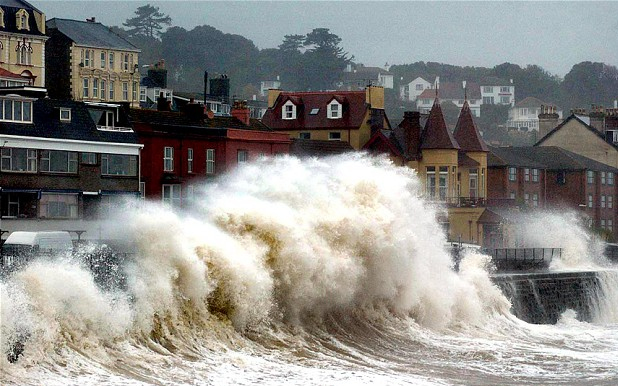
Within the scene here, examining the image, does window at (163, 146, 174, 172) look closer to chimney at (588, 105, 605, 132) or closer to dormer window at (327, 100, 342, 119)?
dormer window at (327, 100, 342, 119)

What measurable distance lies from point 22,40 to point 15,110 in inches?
1077

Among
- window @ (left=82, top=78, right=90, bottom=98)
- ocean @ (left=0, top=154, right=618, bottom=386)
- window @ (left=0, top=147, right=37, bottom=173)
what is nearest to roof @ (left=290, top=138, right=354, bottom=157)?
window @ (left=0, top=147, right=37, bottom=173)

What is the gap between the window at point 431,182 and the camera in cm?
7100

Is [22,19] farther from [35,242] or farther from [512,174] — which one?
[35,242]

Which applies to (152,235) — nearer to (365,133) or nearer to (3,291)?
(3,291)

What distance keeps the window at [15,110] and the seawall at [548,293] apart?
59.1 ft

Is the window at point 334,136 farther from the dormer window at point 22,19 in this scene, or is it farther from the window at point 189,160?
the dormer window at point 22,19

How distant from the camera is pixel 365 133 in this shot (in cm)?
7400

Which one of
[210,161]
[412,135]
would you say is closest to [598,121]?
[412,135]

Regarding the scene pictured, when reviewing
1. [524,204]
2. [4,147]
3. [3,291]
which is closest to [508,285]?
[4,147]

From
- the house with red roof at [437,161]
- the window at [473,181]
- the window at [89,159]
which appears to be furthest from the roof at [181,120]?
the window at [473,181]

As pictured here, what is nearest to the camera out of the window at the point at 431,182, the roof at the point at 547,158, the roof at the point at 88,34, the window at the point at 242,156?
the window at the point at 242,156

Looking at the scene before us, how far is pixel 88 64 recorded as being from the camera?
83250 mm

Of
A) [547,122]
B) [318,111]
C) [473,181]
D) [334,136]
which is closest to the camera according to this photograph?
[334,136]
